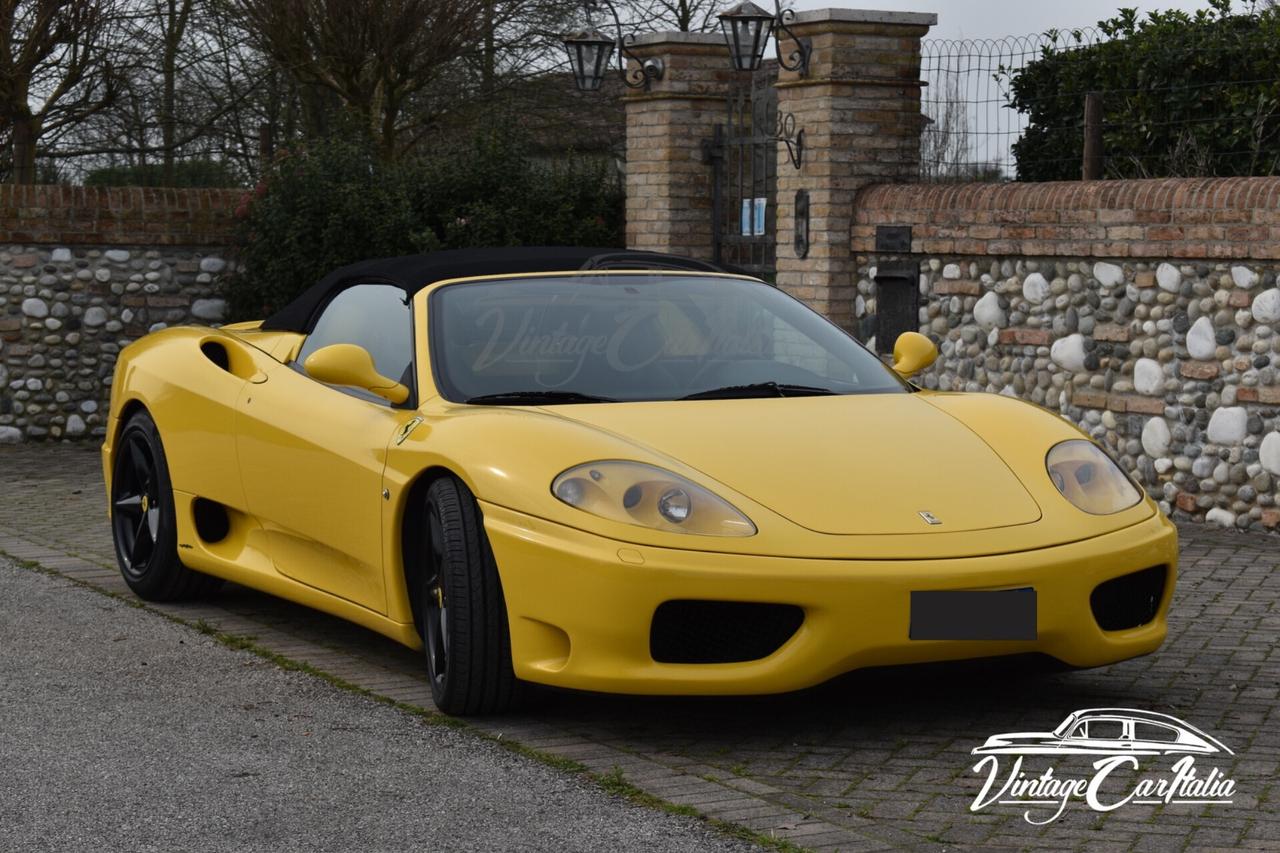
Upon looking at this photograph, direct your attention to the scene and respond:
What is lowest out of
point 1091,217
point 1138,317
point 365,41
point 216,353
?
point 1138,317

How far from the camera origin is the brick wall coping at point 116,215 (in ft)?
47.5

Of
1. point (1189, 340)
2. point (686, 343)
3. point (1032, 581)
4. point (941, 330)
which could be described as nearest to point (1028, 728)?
point (1032, 581)

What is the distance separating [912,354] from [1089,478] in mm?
1175

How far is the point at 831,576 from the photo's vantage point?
4973 millimetres

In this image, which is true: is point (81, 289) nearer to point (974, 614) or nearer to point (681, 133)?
point (681, 133)

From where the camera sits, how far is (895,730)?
17.6 feet

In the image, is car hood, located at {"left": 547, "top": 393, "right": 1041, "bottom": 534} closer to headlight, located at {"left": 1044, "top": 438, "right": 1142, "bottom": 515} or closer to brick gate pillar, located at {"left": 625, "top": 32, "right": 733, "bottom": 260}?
headlight, located at {"left": 1044, "top": 438, "right": 1142, "bottom": 515}

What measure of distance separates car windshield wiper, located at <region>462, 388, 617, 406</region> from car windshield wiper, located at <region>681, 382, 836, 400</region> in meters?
0.31

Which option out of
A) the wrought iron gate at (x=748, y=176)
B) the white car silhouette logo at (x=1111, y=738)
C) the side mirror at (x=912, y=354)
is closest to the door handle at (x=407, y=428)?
the side mirror at (x=912, y=354)

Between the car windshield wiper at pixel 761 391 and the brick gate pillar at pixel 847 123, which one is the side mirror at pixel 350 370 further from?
the brick gate pillar at pixel 847 123

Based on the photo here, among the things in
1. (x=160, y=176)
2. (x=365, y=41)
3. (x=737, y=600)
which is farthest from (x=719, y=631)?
(x=160, y=176)

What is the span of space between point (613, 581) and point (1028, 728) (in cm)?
126

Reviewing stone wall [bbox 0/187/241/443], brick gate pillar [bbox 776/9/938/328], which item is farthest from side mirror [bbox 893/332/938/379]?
stone wall [bbox 0/187/241/443]

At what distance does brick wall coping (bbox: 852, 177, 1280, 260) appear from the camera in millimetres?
9695
